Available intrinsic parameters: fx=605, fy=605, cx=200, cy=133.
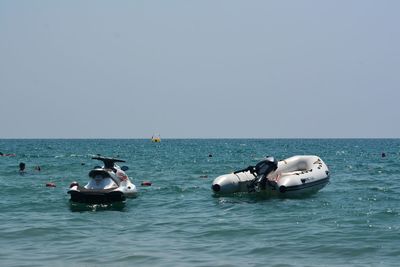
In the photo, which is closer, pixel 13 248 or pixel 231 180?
pixel 13 248

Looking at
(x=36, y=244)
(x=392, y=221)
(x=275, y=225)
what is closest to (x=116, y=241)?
(x=36, y=244)

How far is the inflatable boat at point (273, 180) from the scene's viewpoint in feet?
75.4

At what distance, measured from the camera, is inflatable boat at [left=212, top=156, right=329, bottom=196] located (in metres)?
23.0

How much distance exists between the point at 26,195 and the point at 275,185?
33.0ft

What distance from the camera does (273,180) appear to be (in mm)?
23438

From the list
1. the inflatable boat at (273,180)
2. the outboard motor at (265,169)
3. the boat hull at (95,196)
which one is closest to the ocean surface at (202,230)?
the boat hull at (95,196)

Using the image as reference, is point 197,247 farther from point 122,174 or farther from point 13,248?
point 122,174

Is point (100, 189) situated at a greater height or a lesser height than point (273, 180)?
lesser

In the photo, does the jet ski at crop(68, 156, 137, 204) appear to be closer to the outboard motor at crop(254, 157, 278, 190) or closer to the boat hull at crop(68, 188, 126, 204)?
the boat hull at crop(68, 188, 126, 204)

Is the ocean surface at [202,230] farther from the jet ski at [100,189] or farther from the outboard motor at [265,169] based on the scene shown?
the outboard motor at [265,169]

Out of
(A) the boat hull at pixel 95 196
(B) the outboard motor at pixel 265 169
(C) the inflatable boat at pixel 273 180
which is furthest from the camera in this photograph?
(B) the outboard motor at pixel 265 169

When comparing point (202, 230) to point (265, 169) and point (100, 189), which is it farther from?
point (265, 169)

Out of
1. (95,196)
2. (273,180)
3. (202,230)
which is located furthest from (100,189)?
(273,180)

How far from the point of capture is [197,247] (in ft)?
44.1
